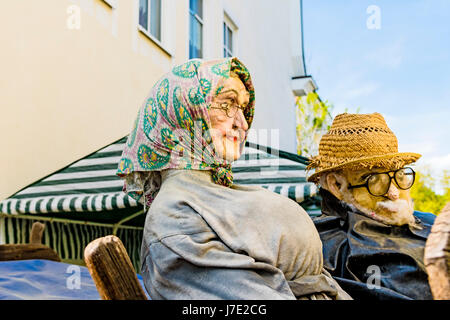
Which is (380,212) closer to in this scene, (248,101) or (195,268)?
(248,101)

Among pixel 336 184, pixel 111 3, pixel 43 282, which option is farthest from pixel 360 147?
pixel 111 3

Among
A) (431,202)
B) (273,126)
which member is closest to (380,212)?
(273,126)

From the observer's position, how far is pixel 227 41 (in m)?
9.29

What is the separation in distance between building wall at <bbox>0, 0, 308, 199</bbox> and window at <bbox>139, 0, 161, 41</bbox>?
104 mm

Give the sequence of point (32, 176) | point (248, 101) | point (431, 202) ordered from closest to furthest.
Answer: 1. point (248, 101)
2. point (32, 176)
3. point (431, 202)

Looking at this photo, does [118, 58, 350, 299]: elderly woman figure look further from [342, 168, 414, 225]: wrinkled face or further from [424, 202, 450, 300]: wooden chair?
[342, 168, 414, 225]: wrinkled face

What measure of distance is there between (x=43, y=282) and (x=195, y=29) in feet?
19.9

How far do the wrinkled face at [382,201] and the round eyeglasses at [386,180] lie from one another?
2cm

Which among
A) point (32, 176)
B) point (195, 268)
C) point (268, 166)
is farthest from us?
point (32, 176)

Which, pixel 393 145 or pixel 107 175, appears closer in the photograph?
pixel 393 145

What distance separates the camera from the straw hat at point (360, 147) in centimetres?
229

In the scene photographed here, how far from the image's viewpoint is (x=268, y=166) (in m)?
3.56

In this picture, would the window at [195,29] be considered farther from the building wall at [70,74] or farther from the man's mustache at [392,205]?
the man's mustache at [392,205]
